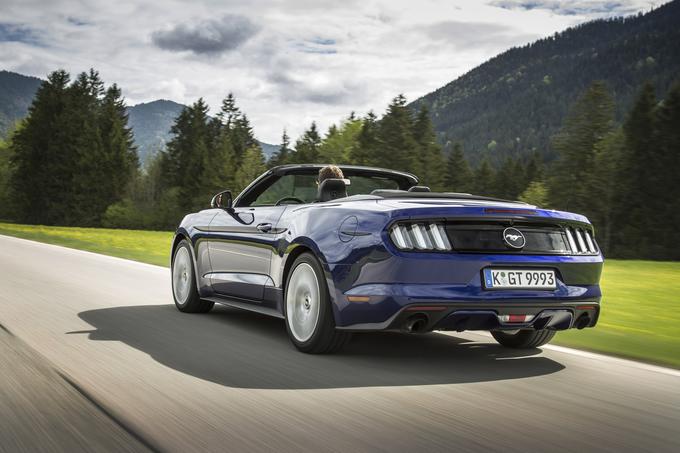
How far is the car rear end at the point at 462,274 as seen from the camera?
488 cm

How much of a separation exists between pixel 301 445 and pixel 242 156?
90098 mm

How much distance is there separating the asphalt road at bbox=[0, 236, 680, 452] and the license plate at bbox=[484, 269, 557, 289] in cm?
56

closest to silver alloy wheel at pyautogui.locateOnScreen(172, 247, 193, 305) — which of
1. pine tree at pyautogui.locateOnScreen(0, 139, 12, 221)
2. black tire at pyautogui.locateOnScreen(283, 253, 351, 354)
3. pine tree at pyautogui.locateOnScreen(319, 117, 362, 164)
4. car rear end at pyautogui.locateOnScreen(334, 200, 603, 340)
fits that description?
black tire at pyautogui.locateOnScreen(283, 253, 351, 354)

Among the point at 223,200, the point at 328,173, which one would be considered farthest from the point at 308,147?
the point at 328,173

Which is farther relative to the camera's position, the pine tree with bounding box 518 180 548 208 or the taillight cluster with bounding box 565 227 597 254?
the pine tree with bounding box 518 180 548 208

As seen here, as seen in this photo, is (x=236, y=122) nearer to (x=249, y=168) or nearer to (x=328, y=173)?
(x=249, y=168)

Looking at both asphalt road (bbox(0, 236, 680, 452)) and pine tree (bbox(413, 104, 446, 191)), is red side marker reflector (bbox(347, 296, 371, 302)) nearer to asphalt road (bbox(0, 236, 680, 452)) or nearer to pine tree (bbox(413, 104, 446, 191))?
asphalt road (bbox(0, 236, 680, 452))

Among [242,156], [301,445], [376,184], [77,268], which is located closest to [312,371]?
[301,445]

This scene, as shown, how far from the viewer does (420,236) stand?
498cm

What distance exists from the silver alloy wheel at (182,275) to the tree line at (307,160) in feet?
196

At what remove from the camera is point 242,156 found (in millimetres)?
92312

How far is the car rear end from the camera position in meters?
4.88

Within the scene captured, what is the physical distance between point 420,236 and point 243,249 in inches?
85.7

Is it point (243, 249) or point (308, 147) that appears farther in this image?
point (308, 147)
